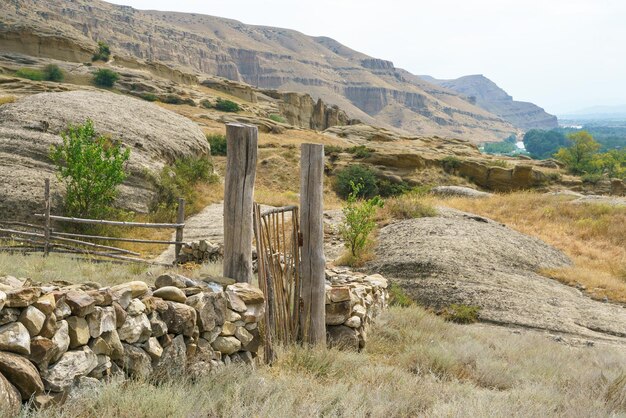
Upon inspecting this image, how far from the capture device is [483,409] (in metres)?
4.23

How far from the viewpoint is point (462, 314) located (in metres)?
9.87

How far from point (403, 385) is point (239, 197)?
2559mm

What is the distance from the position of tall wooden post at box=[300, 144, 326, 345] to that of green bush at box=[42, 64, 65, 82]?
147ft

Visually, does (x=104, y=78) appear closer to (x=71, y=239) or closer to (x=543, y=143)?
(x=71, y=239)

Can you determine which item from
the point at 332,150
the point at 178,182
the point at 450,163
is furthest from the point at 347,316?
the point at 450,163

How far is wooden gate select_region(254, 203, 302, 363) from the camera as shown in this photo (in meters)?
5.64

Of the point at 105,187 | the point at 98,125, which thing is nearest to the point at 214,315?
the point at 105,187

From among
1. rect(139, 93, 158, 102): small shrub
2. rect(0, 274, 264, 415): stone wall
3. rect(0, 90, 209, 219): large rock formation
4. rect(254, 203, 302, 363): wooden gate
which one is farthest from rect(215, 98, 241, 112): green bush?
rect(0, 274, 264, 415): stone wall

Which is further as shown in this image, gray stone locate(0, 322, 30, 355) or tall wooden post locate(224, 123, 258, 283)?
tall wooden post locate(224, 123, 258, 283)

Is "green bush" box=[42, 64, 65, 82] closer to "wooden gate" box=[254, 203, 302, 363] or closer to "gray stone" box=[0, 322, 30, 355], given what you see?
"wooden gate" box=[254, 203, 302, 363]

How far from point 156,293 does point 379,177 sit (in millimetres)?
24328

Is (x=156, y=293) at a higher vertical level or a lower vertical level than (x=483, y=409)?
higher

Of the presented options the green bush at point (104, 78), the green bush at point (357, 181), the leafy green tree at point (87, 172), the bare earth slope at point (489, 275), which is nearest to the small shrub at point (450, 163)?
the green bush at point (357, 181)

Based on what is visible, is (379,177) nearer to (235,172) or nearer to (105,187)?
(105,187)
